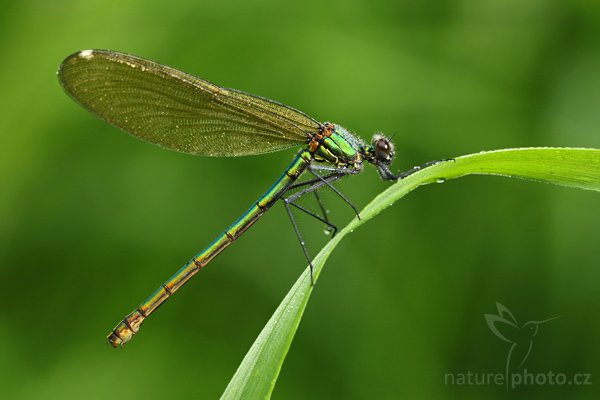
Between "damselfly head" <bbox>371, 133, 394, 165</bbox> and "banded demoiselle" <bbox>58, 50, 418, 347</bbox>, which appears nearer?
"banded demoiselle" <bbox>58, 50, 418, 347</bbox>

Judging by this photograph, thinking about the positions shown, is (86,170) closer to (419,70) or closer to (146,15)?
(146,15)

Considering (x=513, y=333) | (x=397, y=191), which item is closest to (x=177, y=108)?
(x=397, y=191)

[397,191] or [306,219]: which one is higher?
[306,219]

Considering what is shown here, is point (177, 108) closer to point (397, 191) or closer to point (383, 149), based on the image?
point (383, 149)

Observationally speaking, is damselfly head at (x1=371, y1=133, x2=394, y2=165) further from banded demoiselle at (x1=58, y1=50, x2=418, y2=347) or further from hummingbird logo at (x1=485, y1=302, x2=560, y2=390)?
hummingbird logo at (x1=485, y1=302, x2=560, y2=390)

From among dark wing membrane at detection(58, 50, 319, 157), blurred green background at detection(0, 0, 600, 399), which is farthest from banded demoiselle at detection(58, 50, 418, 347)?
blurred green background at detection(0, 0, 600, 399)

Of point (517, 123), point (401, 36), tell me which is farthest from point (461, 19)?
point (517, 123)

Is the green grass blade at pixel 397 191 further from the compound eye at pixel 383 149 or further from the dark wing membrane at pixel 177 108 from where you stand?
the dark wing membrane at pixel 177 108
